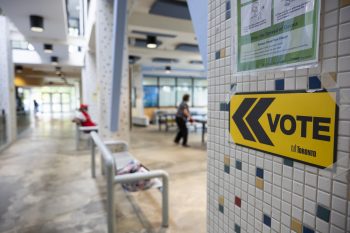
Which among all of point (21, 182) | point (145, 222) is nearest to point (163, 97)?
point (21, 182)

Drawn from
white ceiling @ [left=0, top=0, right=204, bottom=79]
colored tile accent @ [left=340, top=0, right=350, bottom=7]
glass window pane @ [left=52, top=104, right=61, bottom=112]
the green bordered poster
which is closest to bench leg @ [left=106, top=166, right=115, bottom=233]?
the green bordered poster

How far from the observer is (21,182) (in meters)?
3.66

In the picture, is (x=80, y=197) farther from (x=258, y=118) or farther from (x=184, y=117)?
(x=184, y=117)

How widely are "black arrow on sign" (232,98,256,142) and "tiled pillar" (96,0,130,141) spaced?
319 cm

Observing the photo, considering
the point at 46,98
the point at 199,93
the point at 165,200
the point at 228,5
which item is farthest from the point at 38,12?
the point at 46,98

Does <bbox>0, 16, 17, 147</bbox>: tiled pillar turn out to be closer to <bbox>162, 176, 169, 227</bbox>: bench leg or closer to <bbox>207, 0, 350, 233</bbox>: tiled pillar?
<bbox>162, 176, 169, 227</bbox>: bench leg

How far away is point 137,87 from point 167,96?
8.42 feet

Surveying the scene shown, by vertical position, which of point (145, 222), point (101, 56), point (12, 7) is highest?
point (12, 7)

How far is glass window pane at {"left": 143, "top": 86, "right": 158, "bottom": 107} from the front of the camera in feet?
43.5

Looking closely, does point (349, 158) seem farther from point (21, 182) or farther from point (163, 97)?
point (163, 97)

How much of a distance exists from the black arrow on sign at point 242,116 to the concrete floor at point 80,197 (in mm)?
1847

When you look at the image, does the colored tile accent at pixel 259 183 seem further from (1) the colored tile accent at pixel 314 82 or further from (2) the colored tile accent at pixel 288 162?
(1) the colored tile accent at pixel 314 82

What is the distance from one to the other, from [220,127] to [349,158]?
47 cm

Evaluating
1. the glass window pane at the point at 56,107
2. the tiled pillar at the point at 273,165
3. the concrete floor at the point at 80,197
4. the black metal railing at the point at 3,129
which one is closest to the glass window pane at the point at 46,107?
the glass window pane at the point at 56,107
